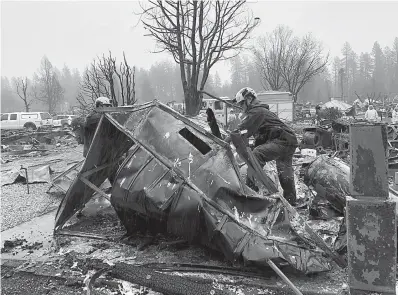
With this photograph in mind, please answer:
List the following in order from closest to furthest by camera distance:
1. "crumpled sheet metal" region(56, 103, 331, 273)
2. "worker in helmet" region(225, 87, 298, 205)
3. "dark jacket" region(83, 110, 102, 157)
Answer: "crumpled sheet metal" region(56, 103, 331, 273) < "worker in helmet" region(225, 87, 298, 205) < "dark jacket" region(83, 110, 102, 157)

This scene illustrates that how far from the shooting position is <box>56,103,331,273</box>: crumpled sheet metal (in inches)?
136

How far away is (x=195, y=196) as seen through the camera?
12.2ft

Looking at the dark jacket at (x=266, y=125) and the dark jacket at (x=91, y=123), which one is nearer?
the dark jacket at (x=266, y=125)

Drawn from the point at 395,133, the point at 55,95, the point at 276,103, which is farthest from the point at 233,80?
the point at 395,133

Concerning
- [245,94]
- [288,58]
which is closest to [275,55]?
[288,58]

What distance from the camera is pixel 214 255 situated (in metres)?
3.92

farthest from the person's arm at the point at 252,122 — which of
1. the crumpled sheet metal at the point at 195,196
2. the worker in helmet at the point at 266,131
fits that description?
the crumpled sheet metal at the point at 195,196

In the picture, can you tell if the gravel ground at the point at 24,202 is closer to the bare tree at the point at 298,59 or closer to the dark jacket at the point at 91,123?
the dark jacket at the point at 91,123

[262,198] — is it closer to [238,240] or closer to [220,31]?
[238,240]

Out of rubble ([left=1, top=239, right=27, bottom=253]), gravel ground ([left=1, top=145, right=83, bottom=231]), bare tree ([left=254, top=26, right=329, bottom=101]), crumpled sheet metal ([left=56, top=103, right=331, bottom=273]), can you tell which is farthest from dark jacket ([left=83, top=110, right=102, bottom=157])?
bare tree ([left=254, top=26, right=329, bottom=101])

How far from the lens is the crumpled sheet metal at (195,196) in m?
3.45

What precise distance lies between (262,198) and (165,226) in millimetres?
1283

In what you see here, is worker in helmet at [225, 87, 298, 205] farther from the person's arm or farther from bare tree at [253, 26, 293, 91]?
bare tree at [253, 26, 293, 91]

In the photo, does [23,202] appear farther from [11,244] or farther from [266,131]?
[266,131]
